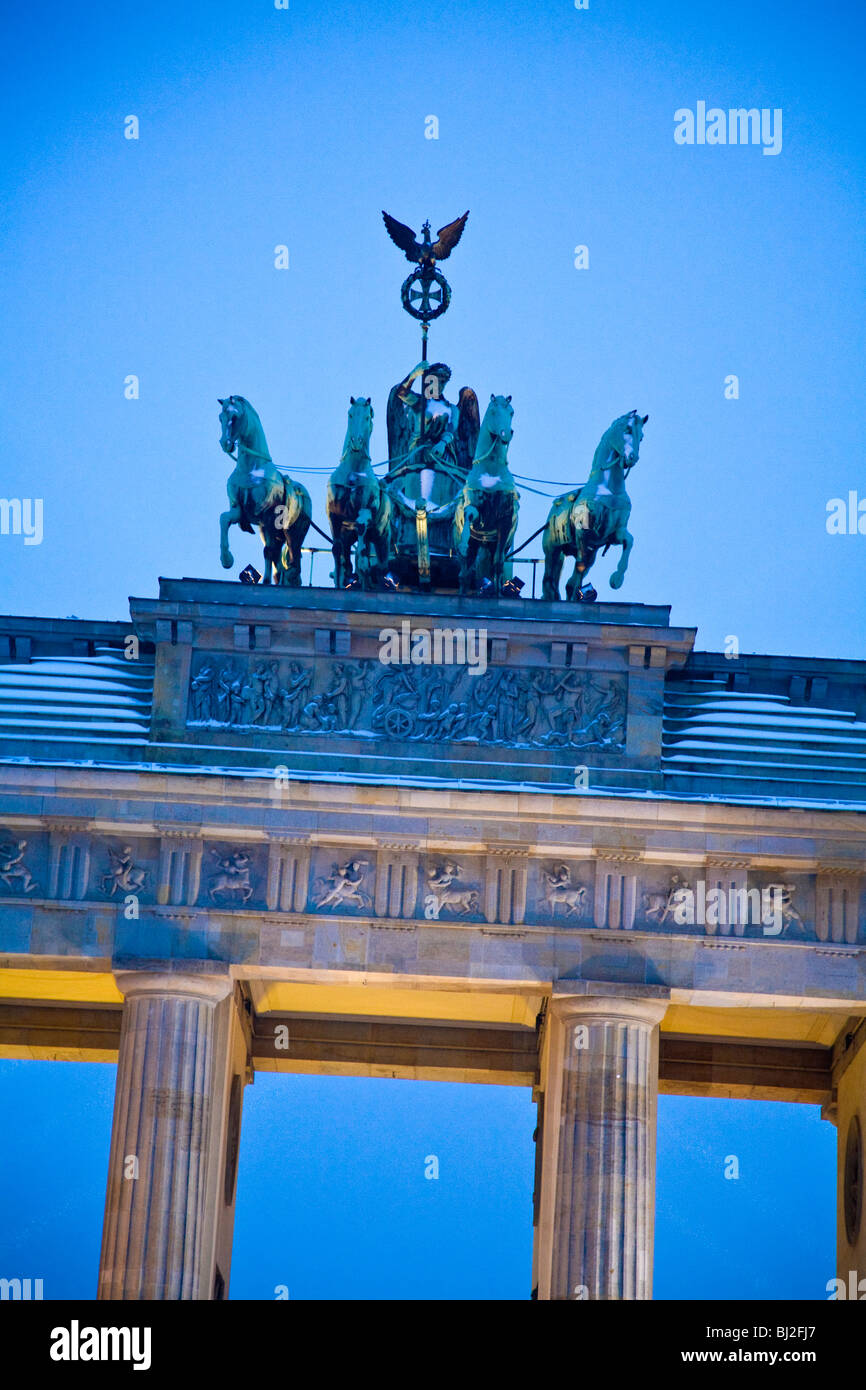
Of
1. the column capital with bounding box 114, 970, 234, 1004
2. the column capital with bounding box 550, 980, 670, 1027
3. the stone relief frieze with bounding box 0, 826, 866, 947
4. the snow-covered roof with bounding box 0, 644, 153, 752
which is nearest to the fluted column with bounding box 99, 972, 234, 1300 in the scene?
the column capital with bounding box 114, 970, 234, 1004

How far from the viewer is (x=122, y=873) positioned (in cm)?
2808

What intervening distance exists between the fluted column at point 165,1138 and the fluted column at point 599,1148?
3.72m

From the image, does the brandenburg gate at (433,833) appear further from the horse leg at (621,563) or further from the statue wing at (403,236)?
the statue wing at (403,236)

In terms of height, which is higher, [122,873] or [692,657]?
[692,657]

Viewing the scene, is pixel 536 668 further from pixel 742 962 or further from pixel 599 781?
pixel 742 962

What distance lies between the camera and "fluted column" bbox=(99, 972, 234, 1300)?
26.5 m

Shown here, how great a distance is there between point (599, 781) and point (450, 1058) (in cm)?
508

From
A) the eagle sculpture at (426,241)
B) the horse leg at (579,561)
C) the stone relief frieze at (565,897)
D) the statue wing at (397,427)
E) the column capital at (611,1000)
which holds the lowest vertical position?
the column capital at (611,1000)

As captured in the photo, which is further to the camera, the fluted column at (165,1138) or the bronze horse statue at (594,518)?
the bronze horse statue at (594,518)

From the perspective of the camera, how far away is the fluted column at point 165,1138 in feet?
86.9

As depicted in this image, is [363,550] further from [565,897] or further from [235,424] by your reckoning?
[565,897]

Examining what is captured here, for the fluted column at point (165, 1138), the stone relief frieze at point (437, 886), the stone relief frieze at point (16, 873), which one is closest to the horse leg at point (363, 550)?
the stone relief frieze at point (437, 886)

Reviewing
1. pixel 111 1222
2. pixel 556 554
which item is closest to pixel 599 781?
pixel 556 554

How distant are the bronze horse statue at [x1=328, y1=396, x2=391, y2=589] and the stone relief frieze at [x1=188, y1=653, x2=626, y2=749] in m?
1.55
